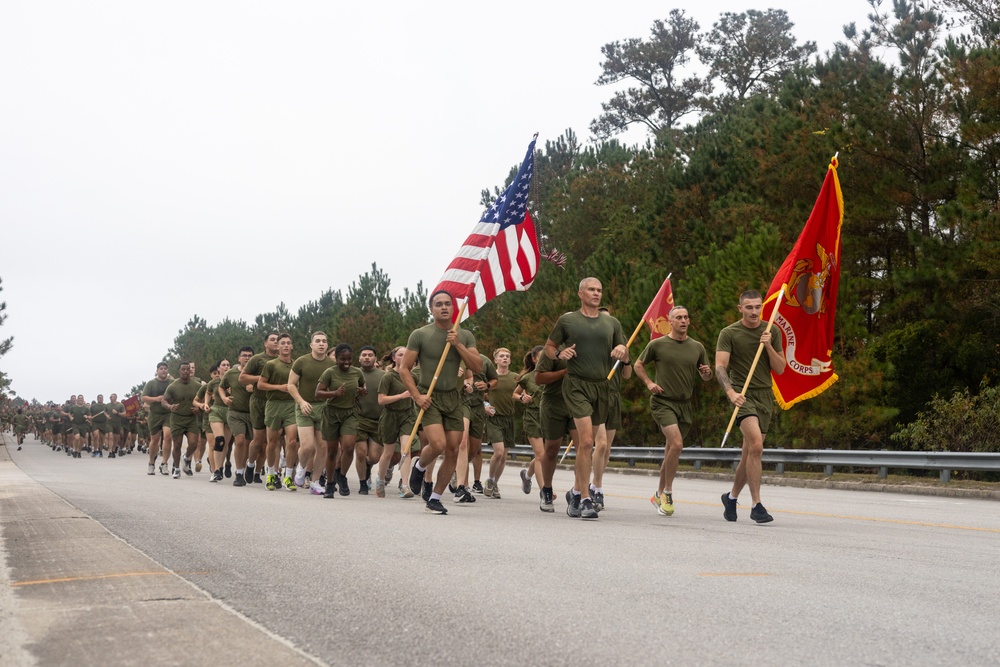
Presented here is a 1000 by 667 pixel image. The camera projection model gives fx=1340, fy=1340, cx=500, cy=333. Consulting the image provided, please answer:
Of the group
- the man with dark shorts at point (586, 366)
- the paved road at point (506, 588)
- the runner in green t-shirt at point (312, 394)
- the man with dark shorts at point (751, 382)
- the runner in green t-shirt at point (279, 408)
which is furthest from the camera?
the runner in green t-shirt at point (279, 408)

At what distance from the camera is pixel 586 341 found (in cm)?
1267

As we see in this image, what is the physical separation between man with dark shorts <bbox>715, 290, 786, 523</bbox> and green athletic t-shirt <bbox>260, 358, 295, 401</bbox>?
7831 millimetres

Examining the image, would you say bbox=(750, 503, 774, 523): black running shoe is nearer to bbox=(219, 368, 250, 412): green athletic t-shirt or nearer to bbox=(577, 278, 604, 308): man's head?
bbox=(577, 278, 604, 308): man's head

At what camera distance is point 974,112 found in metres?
30.3

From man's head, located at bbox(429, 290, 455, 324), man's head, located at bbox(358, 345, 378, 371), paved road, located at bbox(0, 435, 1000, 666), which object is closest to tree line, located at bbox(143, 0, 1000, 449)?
man's head, located at bbox(358, 345, 378, 371)

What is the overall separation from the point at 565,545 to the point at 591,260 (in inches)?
1448

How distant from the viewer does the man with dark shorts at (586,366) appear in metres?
12.5

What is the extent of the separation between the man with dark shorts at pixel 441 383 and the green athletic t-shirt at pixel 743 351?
7.99 ft

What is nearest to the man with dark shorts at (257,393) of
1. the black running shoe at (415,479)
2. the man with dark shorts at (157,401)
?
the black running shoe at (415,479)

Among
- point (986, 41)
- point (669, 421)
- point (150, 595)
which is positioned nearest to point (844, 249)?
point (986, 41)

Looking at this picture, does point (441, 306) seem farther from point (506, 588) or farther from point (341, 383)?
point (506, 588)

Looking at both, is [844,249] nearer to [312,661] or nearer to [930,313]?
[930,313]

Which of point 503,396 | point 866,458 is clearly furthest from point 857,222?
point 503,396

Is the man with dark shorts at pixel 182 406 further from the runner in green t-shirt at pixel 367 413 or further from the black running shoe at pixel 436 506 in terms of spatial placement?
the black running shoe at pixel 436 506
